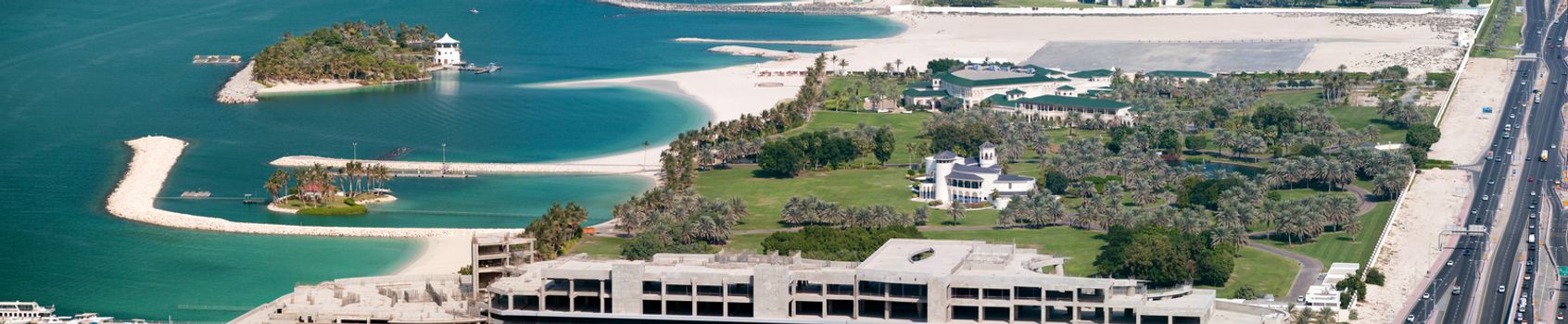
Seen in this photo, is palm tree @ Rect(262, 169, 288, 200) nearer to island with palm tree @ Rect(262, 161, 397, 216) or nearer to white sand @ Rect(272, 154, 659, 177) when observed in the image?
island with palm tree @ Rect(262, 161, 397, 216)

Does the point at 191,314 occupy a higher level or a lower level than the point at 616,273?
lower

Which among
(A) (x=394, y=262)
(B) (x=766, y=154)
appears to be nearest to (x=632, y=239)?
(A) (x=394, y=262)

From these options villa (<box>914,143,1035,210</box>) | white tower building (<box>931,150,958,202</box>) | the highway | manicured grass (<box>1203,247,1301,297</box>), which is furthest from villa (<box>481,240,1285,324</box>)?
white tower building (<box>931,150,958,202</box>)

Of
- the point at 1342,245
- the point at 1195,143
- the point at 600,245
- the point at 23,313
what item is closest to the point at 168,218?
the point at 600,245

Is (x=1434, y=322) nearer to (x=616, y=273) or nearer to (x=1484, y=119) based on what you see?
(x=616, y=273)

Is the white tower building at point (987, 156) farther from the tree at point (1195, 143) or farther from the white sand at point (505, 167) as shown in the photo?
the tree at point (1195, 143)

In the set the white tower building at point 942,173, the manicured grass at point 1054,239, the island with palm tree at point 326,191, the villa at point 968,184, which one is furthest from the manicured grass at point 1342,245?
the island with palm tree at point 326,191
